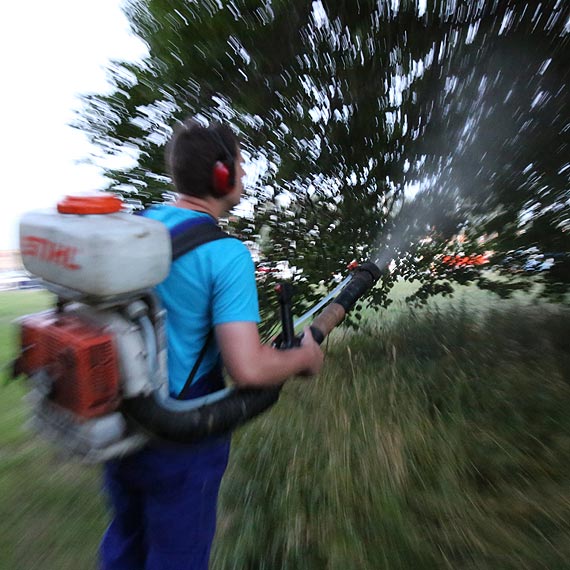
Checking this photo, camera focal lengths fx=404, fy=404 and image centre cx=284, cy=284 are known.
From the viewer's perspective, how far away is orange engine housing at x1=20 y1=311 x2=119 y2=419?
844 mm

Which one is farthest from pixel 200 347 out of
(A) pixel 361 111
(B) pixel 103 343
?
(A) pixel 361 111

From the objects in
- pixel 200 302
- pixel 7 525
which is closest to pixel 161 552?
pixel 200 302

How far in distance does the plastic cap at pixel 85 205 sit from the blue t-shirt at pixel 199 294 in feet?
0.64

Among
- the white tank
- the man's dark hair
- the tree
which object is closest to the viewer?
the white tank

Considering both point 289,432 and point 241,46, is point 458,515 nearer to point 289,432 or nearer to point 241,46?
point 289,432

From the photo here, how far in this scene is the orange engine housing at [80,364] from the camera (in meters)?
0.84

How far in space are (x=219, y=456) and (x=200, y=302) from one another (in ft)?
1.63

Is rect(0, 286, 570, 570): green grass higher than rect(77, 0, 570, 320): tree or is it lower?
lower

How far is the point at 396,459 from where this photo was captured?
7.14 ft

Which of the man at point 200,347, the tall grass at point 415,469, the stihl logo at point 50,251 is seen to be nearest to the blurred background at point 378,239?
the tall grass at point 415,469

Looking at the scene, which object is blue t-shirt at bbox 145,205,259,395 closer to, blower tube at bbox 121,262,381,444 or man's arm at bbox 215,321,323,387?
man's arm at bbox 215,321,323,387

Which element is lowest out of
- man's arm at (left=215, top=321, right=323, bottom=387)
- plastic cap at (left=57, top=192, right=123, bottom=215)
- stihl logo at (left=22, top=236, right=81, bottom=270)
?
man's arm at (left=215, top=321, right=323, bottom=387)

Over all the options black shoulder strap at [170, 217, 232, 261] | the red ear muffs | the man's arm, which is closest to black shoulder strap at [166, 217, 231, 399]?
Result: black shoulder strap at [170, 217, 232, 261]

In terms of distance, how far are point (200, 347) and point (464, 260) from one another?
3.02 m
